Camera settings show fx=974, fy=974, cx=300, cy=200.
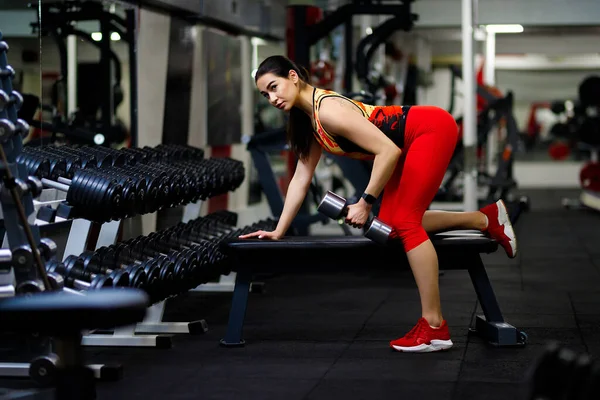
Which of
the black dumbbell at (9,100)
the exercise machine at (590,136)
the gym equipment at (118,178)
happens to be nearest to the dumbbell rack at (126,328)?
the gym equipment at (118,178)

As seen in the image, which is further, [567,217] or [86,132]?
[567,217]

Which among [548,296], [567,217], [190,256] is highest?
[190,256]

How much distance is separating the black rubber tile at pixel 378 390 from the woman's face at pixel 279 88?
1003 millimetres

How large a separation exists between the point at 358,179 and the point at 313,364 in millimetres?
2298

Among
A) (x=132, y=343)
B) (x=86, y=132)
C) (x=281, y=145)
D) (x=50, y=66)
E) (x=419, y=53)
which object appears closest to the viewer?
(x=132, y=343)

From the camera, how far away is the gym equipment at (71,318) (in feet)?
6.77

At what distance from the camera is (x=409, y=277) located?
18.9 ft

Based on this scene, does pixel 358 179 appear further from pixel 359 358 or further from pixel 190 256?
pixel 359 358

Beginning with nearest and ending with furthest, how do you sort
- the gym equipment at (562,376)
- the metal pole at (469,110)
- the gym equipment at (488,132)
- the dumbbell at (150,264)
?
the gym equipment at (562,376), the dumbbell at (150,264), the metal pole at (469,110), the gym equipment at (488,132)

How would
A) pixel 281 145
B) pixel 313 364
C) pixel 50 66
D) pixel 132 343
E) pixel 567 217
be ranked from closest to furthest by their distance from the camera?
pixel 313 364 → pixel 132 343 → pixel 50 66 → pixel 281 145 → pixel 567 217

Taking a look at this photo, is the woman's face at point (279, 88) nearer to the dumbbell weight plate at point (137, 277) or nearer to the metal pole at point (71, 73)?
the dumbbell weight plate at point (137, 277)

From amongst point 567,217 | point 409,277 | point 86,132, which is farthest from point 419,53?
point 86,132

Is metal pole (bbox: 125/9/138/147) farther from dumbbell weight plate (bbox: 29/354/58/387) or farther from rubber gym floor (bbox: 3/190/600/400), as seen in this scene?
dumbbell weight plate (bbox: 29/354/58/387)

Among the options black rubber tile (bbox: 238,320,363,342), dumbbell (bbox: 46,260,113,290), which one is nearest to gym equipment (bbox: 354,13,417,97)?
black rubber tile (bbox: 238,320,363,342)
